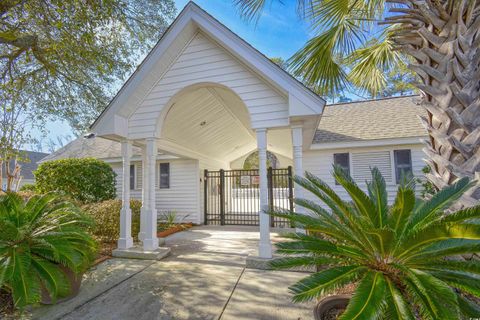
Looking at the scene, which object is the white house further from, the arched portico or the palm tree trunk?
the palm tree trunk

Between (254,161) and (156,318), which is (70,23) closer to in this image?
(156,318)

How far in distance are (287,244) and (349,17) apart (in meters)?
4.39

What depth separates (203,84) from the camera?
550 cm

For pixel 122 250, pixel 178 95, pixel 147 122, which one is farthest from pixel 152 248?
pixel 178 95

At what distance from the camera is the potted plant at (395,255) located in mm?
1688

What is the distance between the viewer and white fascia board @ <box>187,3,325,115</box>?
460 centimetres

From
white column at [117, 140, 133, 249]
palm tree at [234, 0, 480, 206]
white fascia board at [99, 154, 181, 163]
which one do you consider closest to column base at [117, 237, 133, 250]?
white column at [117, 140, 133, 249]

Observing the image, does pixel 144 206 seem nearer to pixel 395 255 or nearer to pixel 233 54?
pixel 233 54

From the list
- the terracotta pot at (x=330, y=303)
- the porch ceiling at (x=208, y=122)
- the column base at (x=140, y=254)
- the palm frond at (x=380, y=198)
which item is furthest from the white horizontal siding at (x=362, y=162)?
the terracotta pot at (x=330, y=303)

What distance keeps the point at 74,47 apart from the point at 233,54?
369cm

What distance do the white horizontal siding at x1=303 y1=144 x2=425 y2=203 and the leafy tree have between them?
706cm

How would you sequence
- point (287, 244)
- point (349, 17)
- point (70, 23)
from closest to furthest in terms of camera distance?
point (287, 244), point (349, 17), point (70, 23)

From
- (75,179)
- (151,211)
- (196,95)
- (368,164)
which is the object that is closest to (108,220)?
(151,211)

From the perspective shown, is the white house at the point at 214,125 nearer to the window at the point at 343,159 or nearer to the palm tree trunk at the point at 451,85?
the window at the point at 343,159
